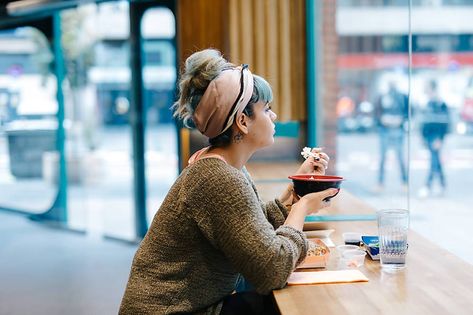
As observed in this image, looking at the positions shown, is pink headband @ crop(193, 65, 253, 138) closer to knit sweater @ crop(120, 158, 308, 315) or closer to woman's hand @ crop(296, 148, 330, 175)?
knit sweater @ crop(120, 158, 308, 315)

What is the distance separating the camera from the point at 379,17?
3.65 metres

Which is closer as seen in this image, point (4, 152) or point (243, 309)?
point (243, 309)

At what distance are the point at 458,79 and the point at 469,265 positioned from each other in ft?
3.72

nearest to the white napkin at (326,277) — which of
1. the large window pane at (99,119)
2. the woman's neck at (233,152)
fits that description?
the woman's neck at (233,152)

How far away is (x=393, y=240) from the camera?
5.50 ft

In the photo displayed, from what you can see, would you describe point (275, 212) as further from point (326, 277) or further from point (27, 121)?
point (27, 121)

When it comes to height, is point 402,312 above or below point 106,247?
above

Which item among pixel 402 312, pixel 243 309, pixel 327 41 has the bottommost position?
pixel 243 309

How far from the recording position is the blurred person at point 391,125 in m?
3.56

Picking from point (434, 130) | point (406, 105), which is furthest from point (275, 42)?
point (434, 130)

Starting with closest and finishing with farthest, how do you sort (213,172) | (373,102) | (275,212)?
(213,172)
(275,212)
(373,102)

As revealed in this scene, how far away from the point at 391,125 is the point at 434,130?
92 cm

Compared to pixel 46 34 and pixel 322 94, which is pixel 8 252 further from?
pixel 322 94

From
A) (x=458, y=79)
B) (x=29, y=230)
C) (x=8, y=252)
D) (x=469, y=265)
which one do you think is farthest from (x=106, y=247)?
(x=469, y=265)
